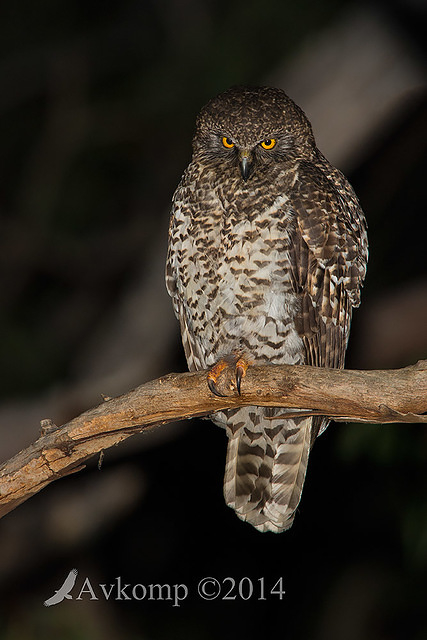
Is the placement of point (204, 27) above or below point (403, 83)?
above

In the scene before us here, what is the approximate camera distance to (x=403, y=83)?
5668mm

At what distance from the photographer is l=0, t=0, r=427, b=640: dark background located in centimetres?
569

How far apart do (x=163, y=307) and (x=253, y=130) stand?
219 cm

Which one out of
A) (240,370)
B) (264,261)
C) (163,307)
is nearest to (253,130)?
(264,261)

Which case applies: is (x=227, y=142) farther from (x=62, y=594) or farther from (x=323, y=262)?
(x=62, y=594)

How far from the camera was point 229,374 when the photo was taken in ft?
11.0

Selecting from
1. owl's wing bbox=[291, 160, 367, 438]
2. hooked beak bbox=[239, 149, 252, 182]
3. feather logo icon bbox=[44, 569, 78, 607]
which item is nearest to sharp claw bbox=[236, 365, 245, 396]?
owl's wing bbox=[291, 160, 367, 438]

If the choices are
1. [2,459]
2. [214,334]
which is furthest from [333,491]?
[214,334]

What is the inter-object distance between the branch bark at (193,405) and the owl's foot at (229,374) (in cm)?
1

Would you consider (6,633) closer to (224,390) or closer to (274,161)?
(224,390)

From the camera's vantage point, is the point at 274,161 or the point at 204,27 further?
the point at 204,27

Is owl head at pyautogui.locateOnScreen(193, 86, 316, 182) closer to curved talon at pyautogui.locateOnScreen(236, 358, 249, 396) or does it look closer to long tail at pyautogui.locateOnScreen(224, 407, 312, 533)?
curved talon at pyautogui.locateOnScreen(236, 358, 249, 396)

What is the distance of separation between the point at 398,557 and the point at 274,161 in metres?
4.69

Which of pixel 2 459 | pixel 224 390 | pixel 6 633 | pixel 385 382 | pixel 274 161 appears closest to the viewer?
pixel 385 382
